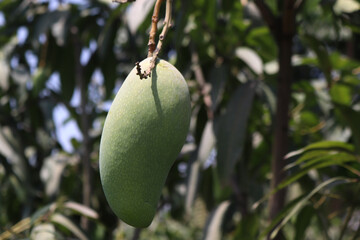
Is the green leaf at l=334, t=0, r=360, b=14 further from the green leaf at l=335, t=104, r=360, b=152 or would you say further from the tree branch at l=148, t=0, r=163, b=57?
the tree branch at l=148, t=0, r=163, b=57

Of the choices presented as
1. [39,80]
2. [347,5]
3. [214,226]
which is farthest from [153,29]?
[39,80]

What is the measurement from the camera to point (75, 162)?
1.68 metres

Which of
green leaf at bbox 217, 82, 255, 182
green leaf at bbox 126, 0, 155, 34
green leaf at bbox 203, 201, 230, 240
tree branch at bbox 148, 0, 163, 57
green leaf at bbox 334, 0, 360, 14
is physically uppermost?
tree branch at bbox 148, 0, 163, 57

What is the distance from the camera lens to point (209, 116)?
119 cm

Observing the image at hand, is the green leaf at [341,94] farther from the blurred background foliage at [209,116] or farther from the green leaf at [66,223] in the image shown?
the green leaf at [66,223]

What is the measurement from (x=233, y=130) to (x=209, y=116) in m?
0.25

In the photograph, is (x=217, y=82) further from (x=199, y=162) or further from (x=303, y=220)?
(x=303, y=220)

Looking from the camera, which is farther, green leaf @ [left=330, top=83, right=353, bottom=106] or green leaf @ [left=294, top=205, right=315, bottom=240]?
green leaf @ [left=330, top=83, right=353, bottom=106]

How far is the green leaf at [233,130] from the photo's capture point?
90 centimetres

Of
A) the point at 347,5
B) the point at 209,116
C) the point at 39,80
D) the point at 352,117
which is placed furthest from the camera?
the point at 39,80

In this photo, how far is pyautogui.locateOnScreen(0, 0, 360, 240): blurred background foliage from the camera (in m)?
0.89

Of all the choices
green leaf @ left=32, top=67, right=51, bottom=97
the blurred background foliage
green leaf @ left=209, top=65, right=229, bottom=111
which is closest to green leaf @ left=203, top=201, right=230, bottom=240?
the blurred background foliage

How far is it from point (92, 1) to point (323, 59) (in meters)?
0.70

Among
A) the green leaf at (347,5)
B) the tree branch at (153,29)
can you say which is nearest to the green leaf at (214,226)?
the green leaf at (347,5)
